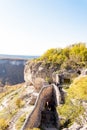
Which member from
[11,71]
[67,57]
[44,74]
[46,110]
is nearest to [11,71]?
[11,71]

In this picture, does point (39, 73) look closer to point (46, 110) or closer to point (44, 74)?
point (44, 74)

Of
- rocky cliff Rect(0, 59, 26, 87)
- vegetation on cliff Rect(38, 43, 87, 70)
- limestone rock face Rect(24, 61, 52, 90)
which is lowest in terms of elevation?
rocky cliff Rect(0, 59, 26, 87)

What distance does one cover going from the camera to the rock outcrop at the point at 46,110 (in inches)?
1228

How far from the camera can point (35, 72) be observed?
159 ft

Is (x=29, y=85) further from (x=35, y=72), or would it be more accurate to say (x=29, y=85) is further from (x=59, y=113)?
(x=59, y=113)

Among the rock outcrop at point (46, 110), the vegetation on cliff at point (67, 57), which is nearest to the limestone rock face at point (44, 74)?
the vegetation on cliff at point (67, 57)

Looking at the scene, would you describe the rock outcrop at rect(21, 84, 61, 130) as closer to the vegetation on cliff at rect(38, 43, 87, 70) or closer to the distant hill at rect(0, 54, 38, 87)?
the vegetation on cliff at rect(38, 43, 87, 70)

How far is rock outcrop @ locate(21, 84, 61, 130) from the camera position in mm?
31180

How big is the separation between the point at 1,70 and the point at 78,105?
148 meters

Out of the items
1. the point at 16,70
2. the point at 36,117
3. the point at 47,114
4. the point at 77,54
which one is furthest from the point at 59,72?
the point at 16,70

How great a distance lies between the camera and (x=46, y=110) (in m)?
37.6

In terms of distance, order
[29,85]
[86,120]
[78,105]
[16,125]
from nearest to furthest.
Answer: [86,120] < [78,105] < [16,125] < [29,85]

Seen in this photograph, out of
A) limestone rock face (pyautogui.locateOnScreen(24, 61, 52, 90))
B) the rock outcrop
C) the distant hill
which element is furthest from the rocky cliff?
the rock outcrop

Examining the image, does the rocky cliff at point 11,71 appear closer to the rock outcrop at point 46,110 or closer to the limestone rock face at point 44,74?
the limestone rock face at point 44,74
